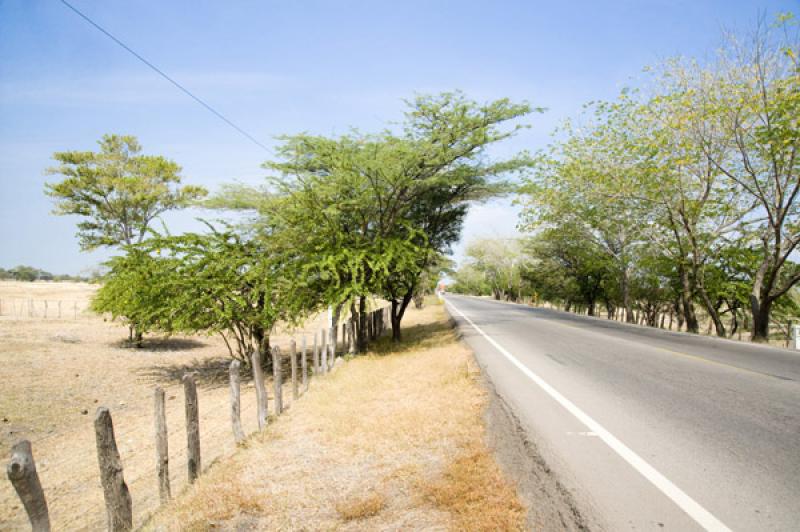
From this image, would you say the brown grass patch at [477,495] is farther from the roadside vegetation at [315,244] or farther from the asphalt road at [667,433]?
the roadside vegetation at [315,244]

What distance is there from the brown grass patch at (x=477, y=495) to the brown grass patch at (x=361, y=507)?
1.42 feet

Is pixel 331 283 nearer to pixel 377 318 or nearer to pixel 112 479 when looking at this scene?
pixel 377 318

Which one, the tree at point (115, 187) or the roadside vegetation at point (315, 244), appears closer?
the roadside vegetation at point (315, 244)

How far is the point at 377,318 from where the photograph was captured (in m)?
19.8

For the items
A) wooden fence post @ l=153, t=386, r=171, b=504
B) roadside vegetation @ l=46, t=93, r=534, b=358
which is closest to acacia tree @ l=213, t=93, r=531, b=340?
roadside vegetation @ l=46, t=93, r=534, b=358

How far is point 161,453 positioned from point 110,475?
0.89 metres

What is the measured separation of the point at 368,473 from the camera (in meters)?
4.71

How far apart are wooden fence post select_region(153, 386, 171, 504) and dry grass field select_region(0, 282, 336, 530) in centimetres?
26

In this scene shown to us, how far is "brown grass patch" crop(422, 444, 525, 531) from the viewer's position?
3.43m

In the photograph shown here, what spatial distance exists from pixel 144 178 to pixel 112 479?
35.5 meters

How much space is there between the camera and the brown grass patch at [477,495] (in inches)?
135

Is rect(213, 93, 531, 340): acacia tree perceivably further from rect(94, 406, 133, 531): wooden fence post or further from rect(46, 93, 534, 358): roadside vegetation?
rect(94, 406, 133, 531): wooden fence post

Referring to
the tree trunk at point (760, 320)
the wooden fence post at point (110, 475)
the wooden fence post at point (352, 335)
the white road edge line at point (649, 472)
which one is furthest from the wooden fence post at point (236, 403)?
the tree trunk at point (760, 320)

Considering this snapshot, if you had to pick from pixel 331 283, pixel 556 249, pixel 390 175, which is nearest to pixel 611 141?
pixel 390 175
